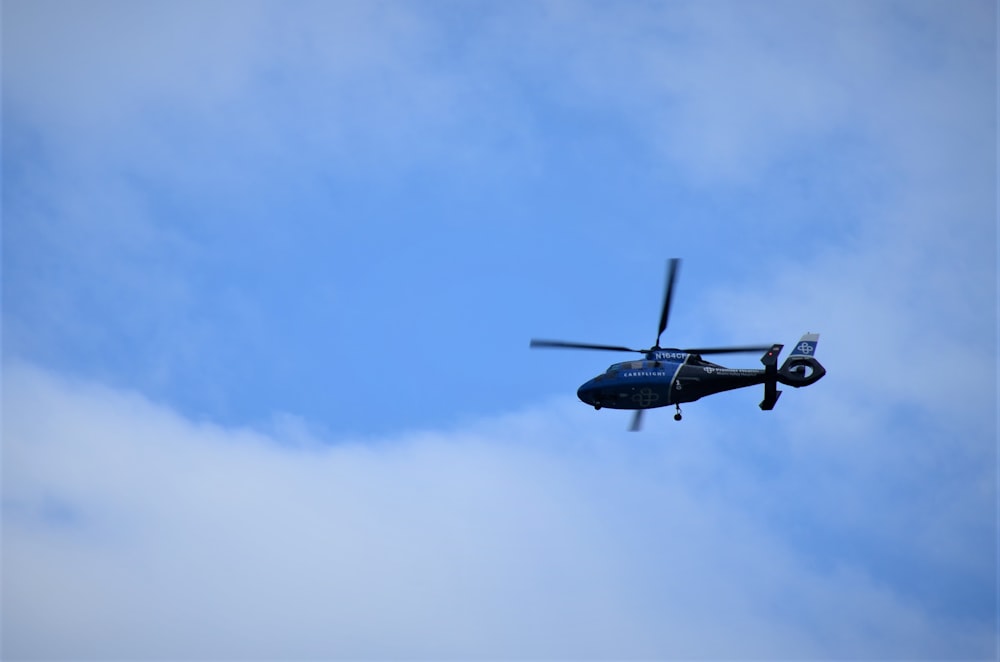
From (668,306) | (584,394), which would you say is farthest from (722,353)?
(584,394)

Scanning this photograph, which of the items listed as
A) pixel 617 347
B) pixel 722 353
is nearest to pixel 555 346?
pixel 617 347

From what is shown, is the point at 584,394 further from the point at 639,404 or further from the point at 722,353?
the point at 722,353

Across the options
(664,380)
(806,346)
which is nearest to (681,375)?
(664,380)

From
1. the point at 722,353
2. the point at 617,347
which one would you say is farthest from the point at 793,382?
the point at 617,347

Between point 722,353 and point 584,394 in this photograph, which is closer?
point 722,353

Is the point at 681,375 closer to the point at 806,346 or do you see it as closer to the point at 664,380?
the point at 664,380

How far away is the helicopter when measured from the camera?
85.1m

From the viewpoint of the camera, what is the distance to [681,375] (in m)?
86.3

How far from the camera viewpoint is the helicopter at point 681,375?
85.1 metres

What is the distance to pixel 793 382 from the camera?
85.2m

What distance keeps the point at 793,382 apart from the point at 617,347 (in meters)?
11.4

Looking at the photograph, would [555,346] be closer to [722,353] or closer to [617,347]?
[617,347]

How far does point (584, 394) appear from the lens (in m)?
89.8

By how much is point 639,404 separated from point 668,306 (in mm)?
7495
